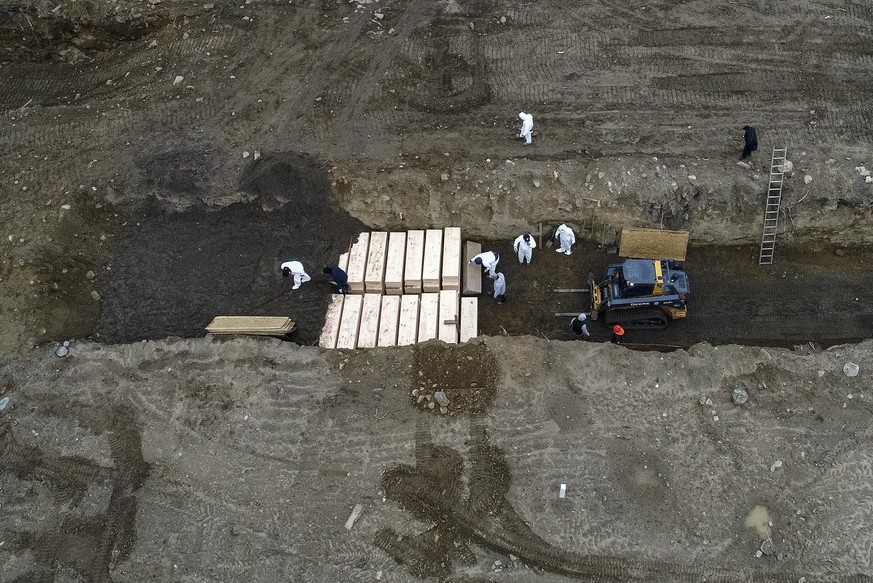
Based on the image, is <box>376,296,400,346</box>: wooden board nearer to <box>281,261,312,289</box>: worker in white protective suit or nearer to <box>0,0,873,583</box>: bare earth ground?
<box>0,0,873,583</box>: bare earth ground

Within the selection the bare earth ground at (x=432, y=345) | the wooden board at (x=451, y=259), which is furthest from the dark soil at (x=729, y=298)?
the wooden board at (x=451, y=259)

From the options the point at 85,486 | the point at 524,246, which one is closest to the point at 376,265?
the point at 524,246

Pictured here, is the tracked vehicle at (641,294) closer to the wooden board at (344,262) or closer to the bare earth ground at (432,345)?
the bare earth ground at (432,345)

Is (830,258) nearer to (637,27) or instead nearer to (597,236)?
(597,236)

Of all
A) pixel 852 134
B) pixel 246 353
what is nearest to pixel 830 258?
pixel 852 134

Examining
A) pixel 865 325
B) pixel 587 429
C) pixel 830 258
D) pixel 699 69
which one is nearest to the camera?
pixel 587 429

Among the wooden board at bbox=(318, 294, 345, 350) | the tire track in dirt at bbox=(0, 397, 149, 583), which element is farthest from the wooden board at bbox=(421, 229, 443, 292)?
the tire track in dirt at bbox=(0, 397, 149, 583)
